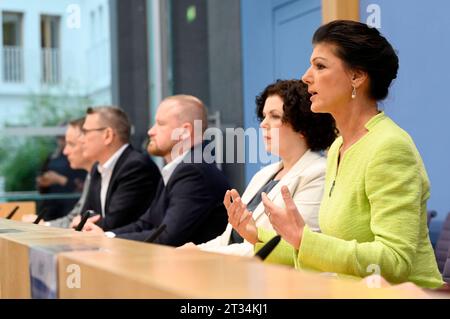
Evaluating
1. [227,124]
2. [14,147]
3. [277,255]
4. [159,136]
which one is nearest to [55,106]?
[14,147]

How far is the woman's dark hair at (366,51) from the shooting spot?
2.43 metres

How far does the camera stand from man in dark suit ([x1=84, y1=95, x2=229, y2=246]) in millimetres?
3918

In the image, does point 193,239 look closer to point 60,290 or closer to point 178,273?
point 60,290

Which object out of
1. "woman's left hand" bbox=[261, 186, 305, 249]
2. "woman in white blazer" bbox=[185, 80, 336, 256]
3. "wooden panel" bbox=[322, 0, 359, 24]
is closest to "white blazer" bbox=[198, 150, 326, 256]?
"woman in white blazer" bbox=[185, 80, 336, 256]

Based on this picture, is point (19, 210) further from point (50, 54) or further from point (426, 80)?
point (426, 80)

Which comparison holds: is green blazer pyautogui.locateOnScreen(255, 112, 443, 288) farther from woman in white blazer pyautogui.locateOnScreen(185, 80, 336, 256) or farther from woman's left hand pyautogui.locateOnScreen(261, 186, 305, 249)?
woman in white blazer pyautogui.locateOnScreen(185, 80, 336, 256)

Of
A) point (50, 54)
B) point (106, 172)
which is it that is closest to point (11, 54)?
point (50, 54)

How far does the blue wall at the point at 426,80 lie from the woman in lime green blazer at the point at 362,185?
1564mm

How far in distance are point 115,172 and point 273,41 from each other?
1.63 metres

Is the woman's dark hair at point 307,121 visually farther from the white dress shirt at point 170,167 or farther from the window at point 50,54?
the window at point 50,54

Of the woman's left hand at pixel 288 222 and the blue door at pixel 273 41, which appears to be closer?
the woman's left hand at pixel 288 222

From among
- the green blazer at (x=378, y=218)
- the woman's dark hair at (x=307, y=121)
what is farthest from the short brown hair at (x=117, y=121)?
the green blazer at (x=378, y=218)

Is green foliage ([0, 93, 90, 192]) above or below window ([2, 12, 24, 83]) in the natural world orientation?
below

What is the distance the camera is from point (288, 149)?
10.6 ft
